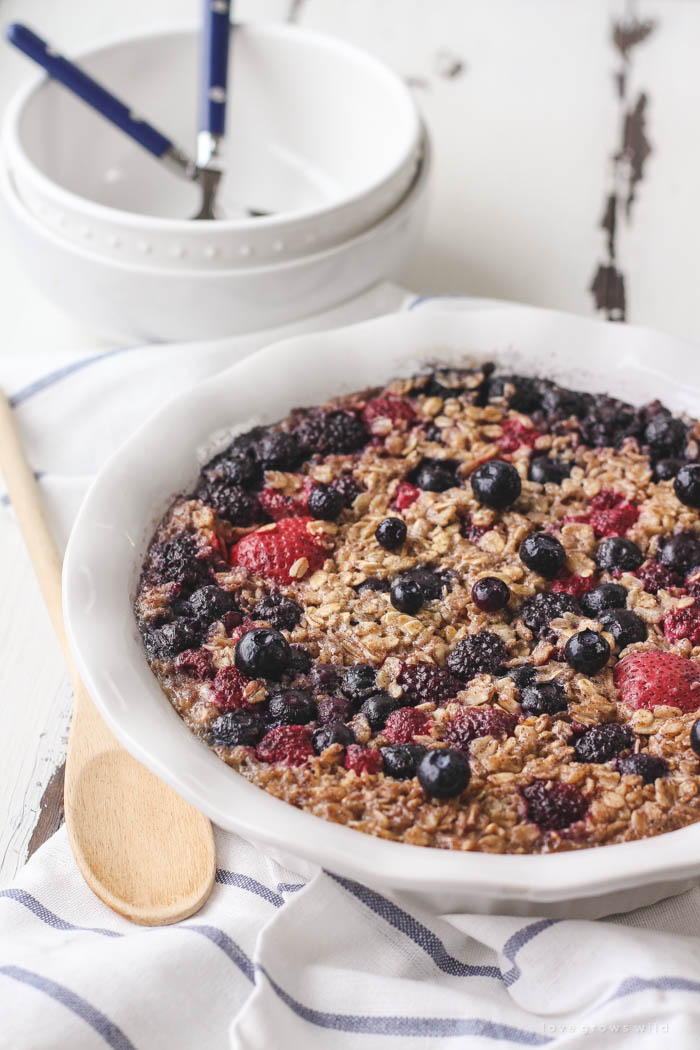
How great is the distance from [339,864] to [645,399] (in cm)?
103

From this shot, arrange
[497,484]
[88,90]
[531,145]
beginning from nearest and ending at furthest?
[497,484] → [88,90] → [531,145]

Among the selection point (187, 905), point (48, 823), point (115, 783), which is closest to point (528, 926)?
point (187, 905)

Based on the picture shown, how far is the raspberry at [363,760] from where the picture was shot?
4.57ft

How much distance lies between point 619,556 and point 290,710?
0.55 m

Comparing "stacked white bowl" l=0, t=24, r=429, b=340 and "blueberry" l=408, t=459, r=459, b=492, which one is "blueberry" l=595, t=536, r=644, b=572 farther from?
"stacked white bowl" l=0, t=24, r=429, b=340

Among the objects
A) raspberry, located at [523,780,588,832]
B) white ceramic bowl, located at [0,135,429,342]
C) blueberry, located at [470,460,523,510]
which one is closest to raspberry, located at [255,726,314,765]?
raspberry, located at [523,780,588,832]

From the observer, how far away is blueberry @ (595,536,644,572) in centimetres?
165

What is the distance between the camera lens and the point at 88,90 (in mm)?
2297

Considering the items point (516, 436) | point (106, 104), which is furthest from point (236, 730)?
point (106, 104)

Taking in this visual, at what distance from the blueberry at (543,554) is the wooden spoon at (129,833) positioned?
1.93ft

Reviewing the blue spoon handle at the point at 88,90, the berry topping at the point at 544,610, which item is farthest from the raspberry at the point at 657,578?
the blue spoon handle at the point at 88,90

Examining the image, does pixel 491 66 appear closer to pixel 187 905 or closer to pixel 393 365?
pixel 393 365

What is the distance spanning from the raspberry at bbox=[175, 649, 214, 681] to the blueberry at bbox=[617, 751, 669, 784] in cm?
55

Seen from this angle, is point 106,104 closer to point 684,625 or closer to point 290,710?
point 290,710
